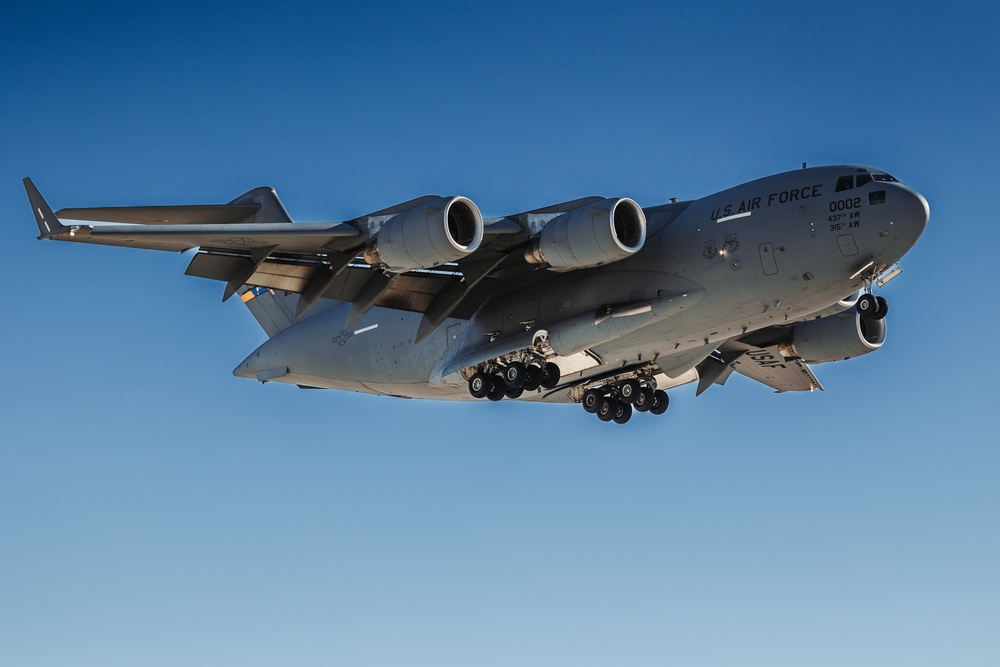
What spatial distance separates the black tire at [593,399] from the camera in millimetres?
20109

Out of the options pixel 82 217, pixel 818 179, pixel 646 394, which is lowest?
pixel 646 394

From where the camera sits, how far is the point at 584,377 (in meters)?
19.3

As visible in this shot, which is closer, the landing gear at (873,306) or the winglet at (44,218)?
the winglet at (44,218)

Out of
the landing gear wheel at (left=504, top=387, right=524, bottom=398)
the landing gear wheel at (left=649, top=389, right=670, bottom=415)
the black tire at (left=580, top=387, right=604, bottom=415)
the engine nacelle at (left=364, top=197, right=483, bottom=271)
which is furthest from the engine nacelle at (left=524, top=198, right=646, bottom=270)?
the landing gear wheel at (left=649, top=389, right=670, bottom=415)

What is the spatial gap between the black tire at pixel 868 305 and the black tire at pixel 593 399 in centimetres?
517

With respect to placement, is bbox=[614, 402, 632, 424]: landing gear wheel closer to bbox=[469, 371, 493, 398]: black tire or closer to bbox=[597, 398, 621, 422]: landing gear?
bbox=[597, 398, 621, 422]: landing gear

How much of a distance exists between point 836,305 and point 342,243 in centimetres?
740

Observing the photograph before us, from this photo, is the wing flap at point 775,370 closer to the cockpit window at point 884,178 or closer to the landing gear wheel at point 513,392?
the landing gear wheel at point 513,392

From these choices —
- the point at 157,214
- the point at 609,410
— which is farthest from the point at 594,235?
the point at 157,214

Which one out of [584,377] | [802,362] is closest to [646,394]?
[584,377]

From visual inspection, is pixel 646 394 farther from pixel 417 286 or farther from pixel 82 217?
pixel 82 217

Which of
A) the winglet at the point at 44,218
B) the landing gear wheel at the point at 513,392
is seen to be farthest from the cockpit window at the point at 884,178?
the winglet at the point at 44,218

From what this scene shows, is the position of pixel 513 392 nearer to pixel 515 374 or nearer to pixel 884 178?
pixel 515 374

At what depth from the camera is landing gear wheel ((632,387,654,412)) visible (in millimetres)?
19844
